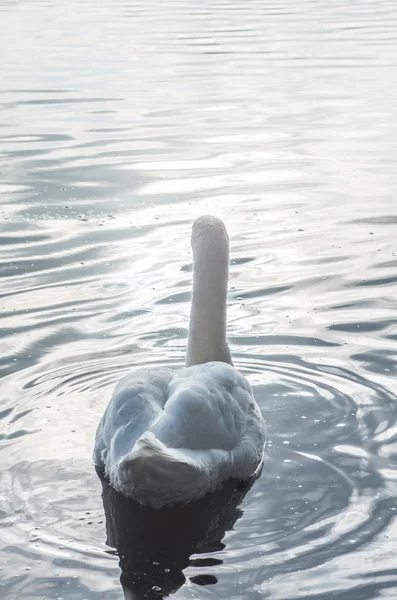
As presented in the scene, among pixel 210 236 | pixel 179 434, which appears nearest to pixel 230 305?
pixel 210 236

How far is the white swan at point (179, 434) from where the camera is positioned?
21.1ft

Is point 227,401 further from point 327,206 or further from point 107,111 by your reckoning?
point 107,111

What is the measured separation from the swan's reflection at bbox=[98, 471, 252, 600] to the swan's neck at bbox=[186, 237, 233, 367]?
1.39 metres

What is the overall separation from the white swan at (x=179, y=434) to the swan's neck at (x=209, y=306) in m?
0.78

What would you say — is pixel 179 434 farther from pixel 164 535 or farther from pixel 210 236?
pixel 210 236

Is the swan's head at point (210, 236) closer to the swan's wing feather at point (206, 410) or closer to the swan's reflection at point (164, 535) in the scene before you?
the swan's wing feather at point (206, 410)

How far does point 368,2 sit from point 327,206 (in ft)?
134

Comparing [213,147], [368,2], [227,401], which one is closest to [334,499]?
[227,401]

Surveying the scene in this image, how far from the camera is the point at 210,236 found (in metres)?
8.66

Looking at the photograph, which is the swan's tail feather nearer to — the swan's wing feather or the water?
the swan's wing feather

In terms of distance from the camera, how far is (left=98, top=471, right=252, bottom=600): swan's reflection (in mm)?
6273

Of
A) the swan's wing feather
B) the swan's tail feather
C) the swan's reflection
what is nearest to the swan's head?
the swan's wing feather

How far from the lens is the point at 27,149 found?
61.8 feet

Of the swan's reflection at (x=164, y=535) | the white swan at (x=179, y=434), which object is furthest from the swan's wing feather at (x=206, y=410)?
the swan's reflection at (x=164, y=535)
